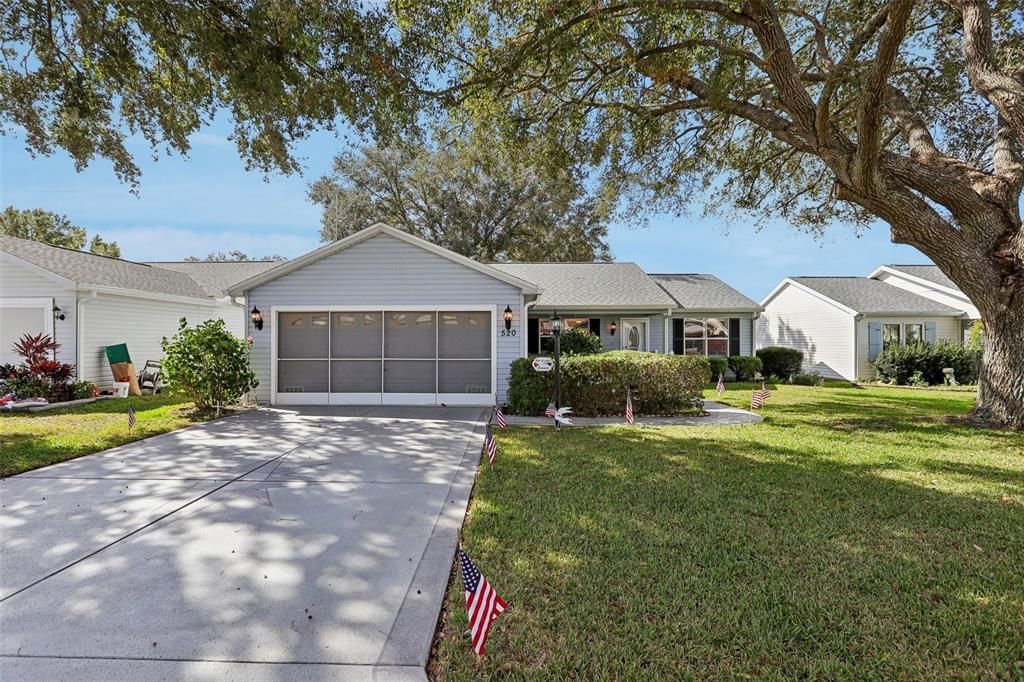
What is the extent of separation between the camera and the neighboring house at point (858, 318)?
18406mm

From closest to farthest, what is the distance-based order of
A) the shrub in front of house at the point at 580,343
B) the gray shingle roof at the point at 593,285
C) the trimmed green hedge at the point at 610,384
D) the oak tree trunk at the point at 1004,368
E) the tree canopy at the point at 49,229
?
the oak tree trunk at the point at 1004,368
the trimmed green hedge at the point at 610,384
the shrub in front of house at the point at 580,343
the gray shingle roof at the point at 593,285
the tree canopy at the point at 49,229

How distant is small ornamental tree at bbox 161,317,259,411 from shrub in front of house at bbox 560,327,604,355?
8.90 metres

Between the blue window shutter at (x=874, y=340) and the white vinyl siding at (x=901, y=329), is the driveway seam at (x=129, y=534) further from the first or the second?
the blue window shutter at (x=874, y=340)

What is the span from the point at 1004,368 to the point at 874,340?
38.0 feet

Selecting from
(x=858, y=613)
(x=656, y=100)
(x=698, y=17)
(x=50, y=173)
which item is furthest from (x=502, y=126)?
(x=858, y=613)

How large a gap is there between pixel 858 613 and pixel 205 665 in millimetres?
3497

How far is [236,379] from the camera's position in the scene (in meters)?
9.28

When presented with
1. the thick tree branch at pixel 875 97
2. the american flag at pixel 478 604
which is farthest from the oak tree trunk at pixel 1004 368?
the american flag at pixel 478 604

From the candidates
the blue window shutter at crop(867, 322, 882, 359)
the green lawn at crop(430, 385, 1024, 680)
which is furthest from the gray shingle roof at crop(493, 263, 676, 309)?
the green lawn at crop(430, 385, 1024, 680)

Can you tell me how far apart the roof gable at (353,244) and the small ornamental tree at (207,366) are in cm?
158

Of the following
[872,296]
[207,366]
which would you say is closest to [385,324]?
[207,366]

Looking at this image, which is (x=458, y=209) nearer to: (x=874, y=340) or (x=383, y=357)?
(x=383, y=357)

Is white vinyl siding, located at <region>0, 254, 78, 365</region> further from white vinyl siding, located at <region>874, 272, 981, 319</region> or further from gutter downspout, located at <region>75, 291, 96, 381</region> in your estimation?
white vinyl siding, located at <region>874, 272, 981, 319</region>

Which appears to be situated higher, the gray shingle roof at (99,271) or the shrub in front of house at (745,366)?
the gray shingle roof at (99,271)
